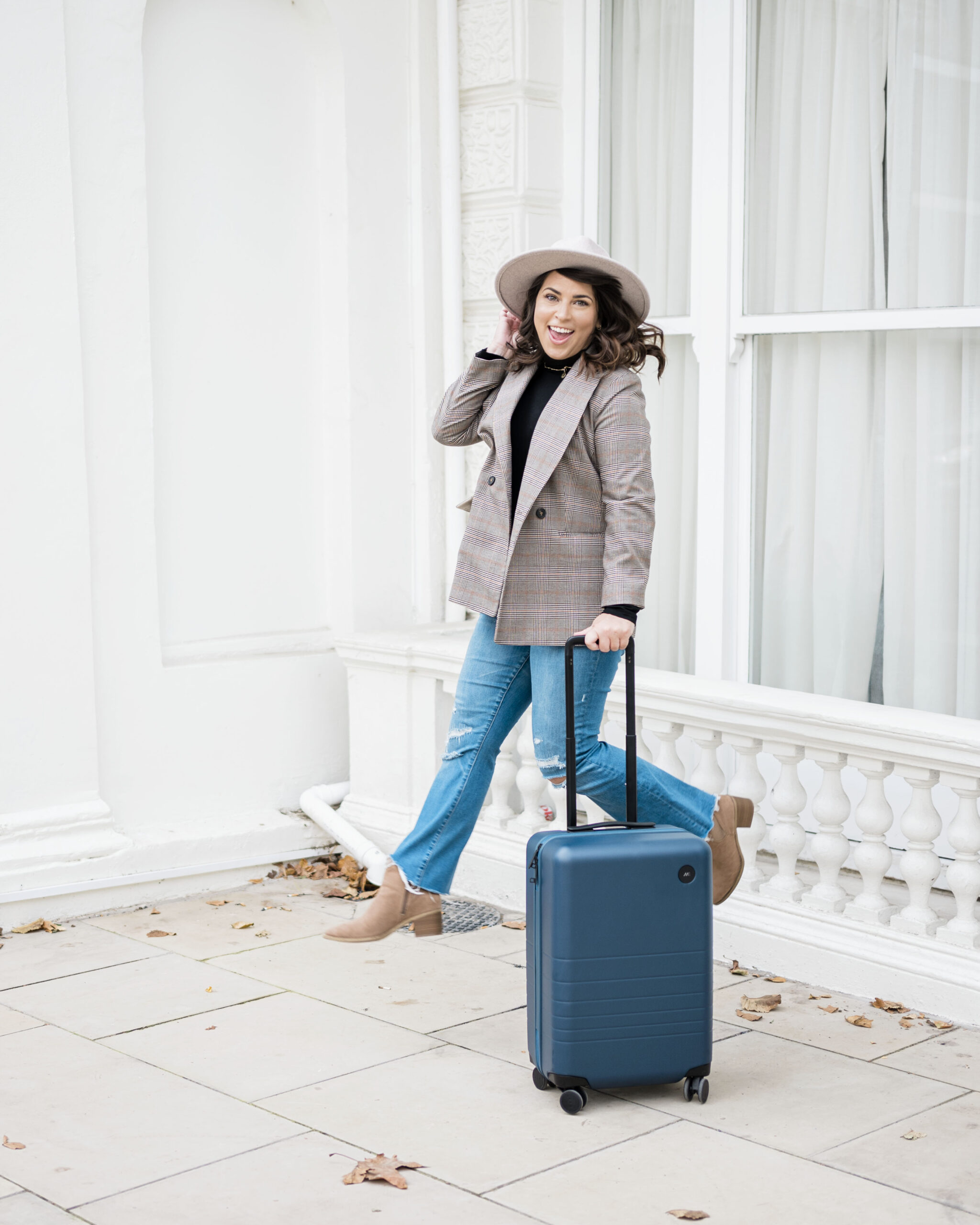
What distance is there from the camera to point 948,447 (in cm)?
446

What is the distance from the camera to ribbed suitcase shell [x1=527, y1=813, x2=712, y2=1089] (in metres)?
3.10

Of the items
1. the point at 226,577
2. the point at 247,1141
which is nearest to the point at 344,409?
the point at 226,577

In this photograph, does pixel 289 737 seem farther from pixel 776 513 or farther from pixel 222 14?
pixel 222 14

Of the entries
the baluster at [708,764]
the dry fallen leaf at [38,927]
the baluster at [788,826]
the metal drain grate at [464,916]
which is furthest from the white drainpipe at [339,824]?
the baluster at [788,826]

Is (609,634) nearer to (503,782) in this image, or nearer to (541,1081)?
(541,1081)

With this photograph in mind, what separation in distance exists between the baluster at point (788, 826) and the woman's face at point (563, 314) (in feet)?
4.33

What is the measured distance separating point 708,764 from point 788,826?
12.5 inches

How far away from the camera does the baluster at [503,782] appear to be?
504 cm

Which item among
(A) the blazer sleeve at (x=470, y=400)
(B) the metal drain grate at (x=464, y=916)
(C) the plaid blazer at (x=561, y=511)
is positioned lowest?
(B) the metal drain grate at (x=464, y=916)

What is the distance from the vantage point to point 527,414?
365cm

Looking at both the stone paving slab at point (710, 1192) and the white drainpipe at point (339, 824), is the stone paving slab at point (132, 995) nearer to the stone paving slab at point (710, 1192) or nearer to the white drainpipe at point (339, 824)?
the white drainpipe at point (339, 824)

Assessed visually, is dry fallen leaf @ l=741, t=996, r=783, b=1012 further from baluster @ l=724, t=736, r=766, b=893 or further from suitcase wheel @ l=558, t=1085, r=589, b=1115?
suitcase wheel @ l=558, t=1085, r=589, b=1115

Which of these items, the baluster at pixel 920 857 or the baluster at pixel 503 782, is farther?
the baluster at pixel 503 782

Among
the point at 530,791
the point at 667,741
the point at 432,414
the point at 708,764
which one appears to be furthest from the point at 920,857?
the point at 432,414
